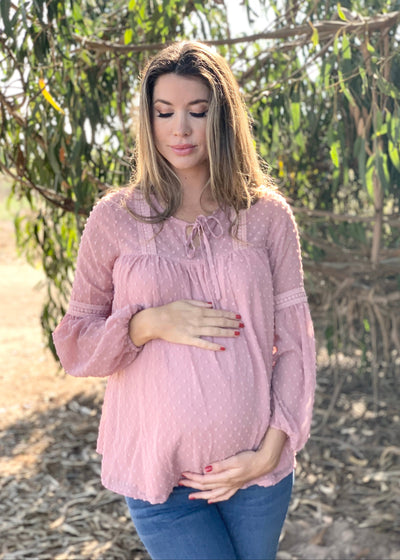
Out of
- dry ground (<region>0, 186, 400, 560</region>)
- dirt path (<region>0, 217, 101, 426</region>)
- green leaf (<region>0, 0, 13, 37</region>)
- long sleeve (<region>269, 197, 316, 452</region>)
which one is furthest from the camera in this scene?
dirt path (<region>0, 217, 101, 426</region>)

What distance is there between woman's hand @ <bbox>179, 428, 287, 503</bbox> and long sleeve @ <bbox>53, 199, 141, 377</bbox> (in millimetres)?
299

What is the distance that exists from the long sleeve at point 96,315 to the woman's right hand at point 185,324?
32mm

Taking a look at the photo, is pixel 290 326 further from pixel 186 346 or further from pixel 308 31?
pixel 308 31

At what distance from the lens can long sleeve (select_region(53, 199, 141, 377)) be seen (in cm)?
164

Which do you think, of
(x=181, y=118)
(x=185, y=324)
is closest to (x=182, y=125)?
(x=181, y=118)

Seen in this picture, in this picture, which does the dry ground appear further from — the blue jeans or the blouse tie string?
the blouse tie string

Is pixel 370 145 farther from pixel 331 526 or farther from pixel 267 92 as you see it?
pixel 331 526

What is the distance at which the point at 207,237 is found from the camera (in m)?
1.71

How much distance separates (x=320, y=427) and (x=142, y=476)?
266 cm

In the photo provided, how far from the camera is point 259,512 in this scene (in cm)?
170

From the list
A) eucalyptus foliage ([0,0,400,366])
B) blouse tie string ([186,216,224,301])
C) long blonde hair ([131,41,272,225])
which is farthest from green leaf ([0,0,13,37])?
blouse tie string ([186,216,224,301])

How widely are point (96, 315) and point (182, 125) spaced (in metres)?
0.48

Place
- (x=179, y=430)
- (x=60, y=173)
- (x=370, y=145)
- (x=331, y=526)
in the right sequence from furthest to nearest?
(x=331, y=526) → (x=370, y=145) → (x=60, y=173) → (x=179, y=430)

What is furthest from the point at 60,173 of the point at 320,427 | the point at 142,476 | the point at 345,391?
the point at 345,391
